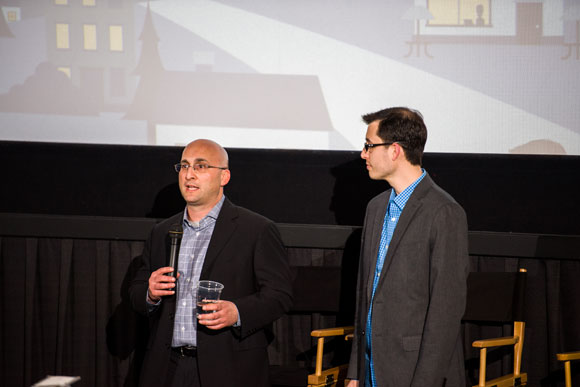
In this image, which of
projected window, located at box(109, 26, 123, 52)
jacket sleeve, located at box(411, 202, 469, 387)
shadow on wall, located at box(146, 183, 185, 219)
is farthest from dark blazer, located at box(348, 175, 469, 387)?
projected window, located at box(109, 26, 123, 52)

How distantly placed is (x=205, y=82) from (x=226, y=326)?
1919mm

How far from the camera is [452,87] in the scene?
12.6 ft

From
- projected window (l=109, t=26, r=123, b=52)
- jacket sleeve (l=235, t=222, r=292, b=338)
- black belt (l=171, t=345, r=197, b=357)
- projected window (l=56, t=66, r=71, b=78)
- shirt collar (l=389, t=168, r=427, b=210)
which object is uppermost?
projected window (l=109, t=26, r=123, b=52)

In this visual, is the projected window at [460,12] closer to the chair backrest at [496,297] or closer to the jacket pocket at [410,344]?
the chair backrest at [496,297]

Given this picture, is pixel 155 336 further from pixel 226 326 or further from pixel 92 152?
pixel 92 152

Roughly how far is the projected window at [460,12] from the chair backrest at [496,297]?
4.86 feet

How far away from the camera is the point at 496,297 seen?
3506 millimetres

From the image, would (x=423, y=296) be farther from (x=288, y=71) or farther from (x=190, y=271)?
(x=288, y=71)

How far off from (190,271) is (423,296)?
1029 mm

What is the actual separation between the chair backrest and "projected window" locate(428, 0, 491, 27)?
4.86 feet

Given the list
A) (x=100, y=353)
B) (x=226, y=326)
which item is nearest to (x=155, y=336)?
(x=226, y=326)

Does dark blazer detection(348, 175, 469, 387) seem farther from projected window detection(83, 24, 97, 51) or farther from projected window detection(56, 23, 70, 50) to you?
projected window detection(56, 23, 70, 50)

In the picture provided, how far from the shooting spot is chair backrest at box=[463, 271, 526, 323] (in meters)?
3.48

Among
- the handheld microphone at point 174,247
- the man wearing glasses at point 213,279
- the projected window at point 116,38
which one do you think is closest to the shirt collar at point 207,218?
the man wearing glasses at point 213,279
